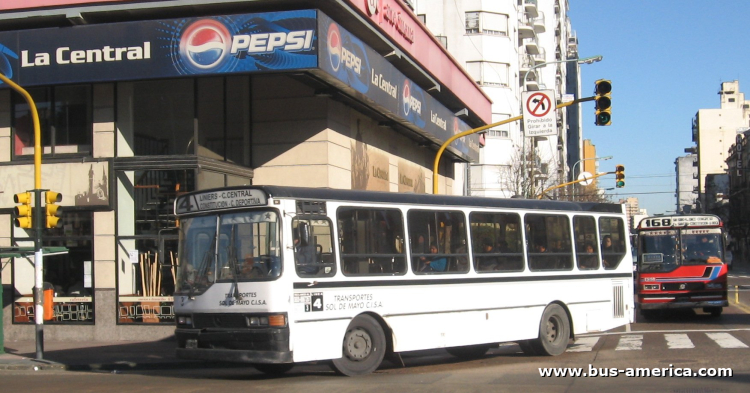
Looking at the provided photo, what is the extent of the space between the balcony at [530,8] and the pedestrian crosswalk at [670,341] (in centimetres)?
4985

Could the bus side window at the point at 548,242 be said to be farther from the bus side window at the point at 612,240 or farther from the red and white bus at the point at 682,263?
the red and white bus at the point at 682,263

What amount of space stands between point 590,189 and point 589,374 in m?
65.4

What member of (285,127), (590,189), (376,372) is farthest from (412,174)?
(590,189)

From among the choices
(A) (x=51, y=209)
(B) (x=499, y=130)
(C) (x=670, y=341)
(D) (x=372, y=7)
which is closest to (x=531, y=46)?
(B) (x=499, y=130)

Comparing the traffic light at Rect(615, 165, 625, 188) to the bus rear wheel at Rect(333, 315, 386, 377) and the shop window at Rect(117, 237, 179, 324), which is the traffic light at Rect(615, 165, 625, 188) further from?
the bus rear wheel at Rect(333, 315, 386, 377)

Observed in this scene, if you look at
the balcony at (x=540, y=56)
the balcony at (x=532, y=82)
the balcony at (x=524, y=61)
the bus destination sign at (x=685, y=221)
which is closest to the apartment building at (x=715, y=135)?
the balcony at (x=540, y=56)

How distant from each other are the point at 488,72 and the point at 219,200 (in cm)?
4496

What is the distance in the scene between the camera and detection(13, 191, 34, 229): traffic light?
15734mm

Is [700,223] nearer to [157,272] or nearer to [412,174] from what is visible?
[412,174]

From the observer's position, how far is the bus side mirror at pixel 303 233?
37.0ft

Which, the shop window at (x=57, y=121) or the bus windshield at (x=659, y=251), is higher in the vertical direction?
the shop window at (x=57, y=121)

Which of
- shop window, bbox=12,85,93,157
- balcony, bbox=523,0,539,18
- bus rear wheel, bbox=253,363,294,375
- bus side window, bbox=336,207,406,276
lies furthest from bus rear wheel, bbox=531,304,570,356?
balcony, bbox=523,0,539,18

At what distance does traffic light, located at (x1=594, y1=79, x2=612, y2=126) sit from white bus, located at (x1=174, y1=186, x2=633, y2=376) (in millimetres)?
5583

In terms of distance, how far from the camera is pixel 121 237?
19.1 meters
